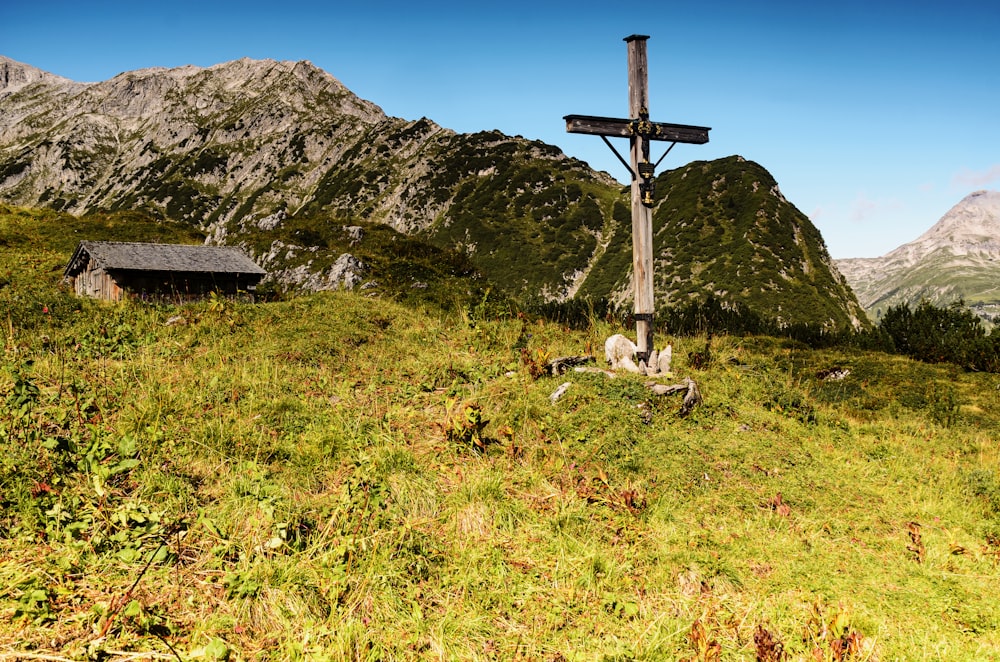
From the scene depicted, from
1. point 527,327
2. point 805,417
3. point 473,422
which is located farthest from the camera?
point 527,327

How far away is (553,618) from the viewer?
13.4 ft

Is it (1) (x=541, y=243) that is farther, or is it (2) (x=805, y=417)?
(1) (x=541, y=243)

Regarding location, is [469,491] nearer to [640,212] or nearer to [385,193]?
[640,212]

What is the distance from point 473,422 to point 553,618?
9.73 ft

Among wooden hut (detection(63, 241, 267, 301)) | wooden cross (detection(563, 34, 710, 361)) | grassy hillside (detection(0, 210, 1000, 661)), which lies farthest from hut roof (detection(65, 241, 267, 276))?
wooden cross (detection(563, 34, 710, 361))

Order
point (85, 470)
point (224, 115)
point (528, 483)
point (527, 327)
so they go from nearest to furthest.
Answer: point (85, 470) < point (528, 483) < point (527, 327) < point (224, 115)

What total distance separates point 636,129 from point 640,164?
26.4 inches

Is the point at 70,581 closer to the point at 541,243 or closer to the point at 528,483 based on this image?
the point at 528,483

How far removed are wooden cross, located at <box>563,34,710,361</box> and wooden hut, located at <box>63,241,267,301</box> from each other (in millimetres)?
21922

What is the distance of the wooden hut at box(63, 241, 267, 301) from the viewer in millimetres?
24656

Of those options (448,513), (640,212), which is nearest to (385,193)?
(640,212)

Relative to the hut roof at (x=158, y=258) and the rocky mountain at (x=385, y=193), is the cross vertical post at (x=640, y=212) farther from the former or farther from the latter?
the hut roof at (x=158, y=258)

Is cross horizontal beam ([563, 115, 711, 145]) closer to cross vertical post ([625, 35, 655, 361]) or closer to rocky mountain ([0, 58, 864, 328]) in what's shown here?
cross vertical post ([625, 35, 655, 361])

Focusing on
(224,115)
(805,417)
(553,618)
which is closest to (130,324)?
(553,618)
